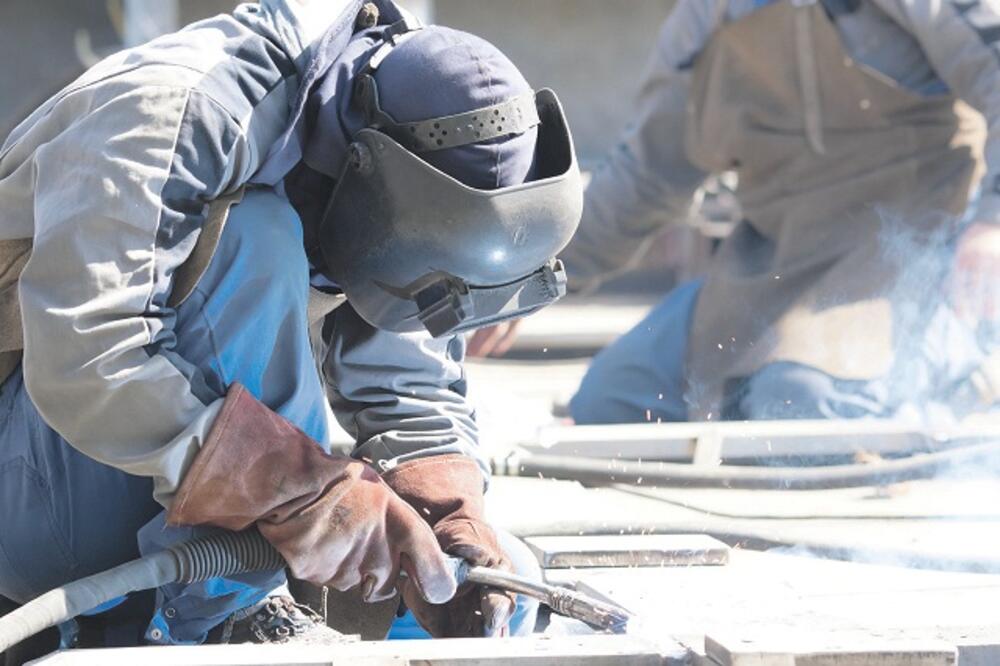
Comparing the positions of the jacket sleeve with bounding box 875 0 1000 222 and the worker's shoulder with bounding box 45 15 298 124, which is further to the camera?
the jacket sleeve with bounding box 875 0 1000 222

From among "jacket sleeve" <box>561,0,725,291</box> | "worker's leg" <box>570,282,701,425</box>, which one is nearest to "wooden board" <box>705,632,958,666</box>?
"worker's leg" <box>570,282,701,425</box>

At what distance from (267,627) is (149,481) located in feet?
1.04

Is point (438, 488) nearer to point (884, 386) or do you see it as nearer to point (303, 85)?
point (303, 85)

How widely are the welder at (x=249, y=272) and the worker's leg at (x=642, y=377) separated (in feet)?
7.81

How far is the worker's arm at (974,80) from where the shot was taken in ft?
14.0

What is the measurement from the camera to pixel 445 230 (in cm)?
224

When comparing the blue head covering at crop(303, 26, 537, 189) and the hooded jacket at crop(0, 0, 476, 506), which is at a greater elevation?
the blue head covering at crop(303, 26, 537, 189)

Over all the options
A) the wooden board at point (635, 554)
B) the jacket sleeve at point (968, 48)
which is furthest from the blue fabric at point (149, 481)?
the jacket sleeve at point (968, 48)

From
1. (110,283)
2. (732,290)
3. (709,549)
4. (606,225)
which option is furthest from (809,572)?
(606,225)

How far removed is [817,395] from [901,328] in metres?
0.32

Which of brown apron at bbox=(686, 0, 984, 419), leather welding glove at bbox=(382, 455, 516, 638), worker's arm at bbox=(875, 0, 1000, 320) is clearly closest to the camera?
leather welding glove at bbox=(382, 455, 516, 638)

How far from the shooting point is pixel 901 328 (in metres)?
4.47

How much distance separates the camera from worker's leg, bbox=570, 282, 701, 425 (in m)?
4.82

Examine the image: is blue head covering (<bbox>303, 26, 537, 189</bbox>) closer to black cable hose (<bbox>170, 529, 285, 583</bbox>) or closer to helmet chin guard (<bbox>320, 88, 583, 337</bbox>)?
helmet chin guard (<bbox>320, 88, 583, 337</bbox>)
